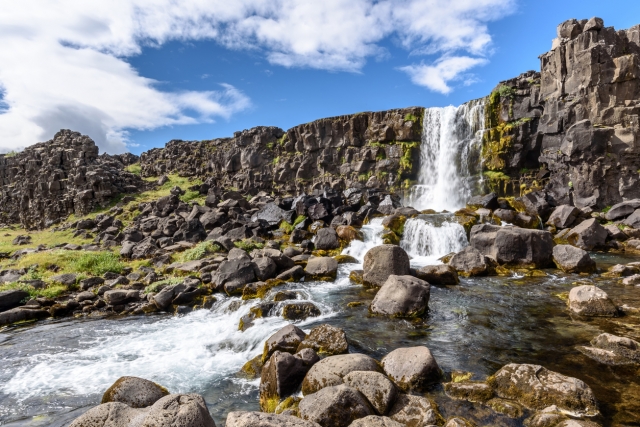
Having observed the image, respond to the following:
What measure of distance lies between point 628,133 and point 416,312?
102ft

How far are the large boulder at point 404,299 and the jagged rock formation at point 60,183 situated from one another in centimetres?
4922

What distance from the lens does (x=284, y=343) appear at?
948 cm

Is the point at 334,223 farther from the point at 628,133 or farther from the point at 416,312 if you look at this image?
the point at 628,133

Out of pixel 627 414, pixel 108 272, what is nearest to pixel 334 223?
pixel 108 272

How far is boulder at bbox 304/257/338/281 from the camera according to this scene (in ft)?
62.0

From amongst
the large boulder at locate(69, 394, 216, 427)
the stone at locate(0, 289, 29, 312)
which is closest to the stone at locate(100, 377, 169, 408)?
the large boulder at locate(69, 394, 216, 427)

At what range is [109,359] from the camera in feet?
36.4

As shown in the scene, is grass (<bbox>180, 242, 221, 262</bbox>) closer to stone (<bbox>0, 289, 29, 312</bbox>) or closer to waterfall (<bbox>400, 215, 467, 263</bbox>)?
stone (<bbox>0, 289, 29, 312</bbox>)

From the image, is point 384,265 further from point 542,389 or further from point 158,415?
point 158,415

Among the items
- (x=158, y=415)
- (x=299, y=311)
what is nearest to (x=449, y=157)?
(x=299, y=311)

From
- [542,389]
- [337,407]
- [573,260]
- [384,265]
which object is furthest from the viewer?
[573,260]

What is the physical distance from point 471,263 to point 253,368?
12.6m

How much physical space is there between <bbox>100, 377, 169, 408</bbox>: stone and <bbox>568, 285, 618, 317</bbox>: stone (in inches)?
482

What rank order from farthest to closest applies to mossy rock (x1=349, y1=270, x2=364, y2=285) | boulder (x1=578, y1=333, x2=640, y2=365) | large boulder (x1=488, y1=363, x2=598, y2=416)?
mossy rock (x1=349, y1=270, x2=364, y2=285), boulder (x1=578, y1=333, x2=640, y2=365), large boulder (x1=488, y1=363, x2=598, y2=416)
